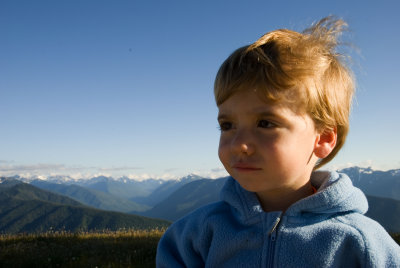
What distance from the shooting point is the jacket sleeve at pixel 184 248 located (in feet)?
8.14

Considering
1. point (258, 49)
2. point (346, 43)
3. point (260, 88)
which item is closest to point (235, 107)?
point (260, 88)

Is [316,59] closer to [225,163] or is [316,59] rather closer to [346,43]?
[346,43]

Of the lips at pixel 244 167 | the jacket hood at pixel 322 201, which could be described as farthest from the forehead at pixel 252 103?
the jacket hood at pixel 322 201

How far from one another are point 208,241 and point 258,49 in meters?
1.55

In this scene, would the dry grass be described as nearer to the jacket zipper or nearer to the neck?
the neck

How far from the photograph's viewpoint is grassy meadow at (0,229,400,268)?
22.7 feet

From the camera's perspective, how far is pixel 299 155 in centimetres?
221

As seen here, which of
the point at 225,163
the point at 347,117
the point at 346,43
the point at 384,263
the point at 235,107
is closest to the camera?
the point at 384,263

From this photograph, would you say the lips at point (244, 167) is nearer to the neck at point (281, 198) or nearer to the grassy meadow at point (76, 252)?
the neck at point (281, 198)

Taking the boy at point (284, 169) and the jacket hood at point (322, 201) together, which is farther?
the jacket hood at point (322, 201)

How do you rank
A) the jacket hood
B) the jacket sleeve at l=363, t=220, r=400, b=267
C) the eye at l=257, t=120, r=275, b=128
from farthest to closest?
1. the jacket hood
2. the eye at l=257, t=120, r=275, b=128
3. the jacket sleeve at l=363, t=220, r=400, b=267

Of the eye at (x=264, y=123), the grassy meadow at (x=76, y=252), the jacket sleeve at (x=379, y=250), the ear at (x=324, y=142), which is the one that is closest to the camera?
the jacket sleeve at (x=379, y=250)

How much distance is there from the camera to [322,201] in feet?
7.38

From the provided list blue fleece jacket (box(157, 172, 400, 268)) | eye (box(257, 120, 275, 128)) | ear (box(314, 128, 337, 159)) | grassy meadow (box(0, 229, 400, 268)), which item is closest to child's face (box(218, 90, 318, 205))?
eye (box(257, 120, 275, 128))
